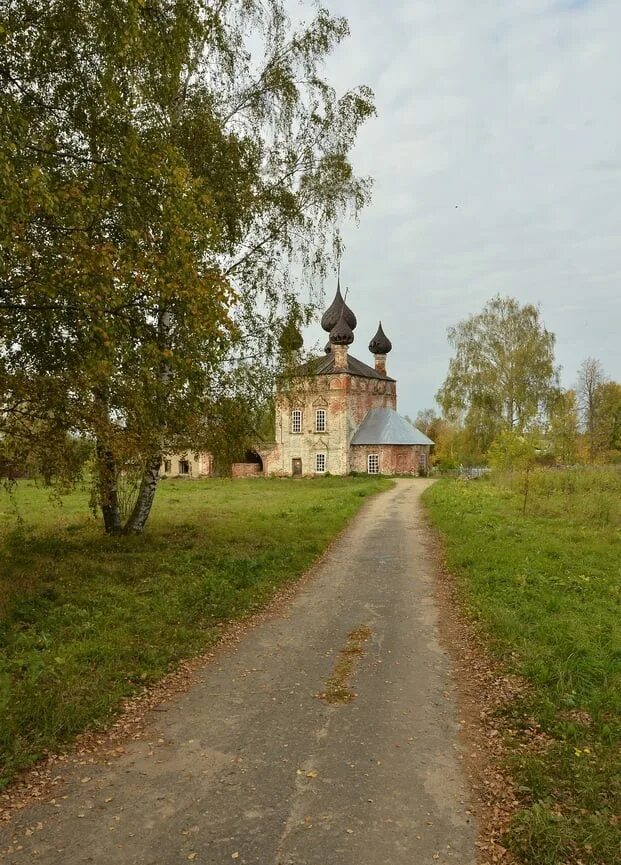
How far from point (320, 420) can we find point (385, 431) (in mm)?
5542

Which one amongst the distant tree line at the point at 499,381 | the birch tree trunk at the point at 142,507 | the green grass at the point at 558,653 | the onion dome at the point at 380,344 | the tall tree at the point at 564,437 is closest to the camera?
the green grass at the point at 558,653

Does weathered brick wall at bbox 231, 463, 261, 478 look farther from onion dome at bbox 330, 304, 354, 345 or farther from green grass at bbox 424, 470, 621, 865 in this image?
green grass at bbox 424, 470, 621, 865

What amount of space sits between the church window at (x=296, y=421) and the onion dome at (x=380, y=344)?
35.2 feet

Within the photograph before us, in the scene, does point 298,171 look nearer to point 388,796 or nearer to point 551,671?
point 551,671

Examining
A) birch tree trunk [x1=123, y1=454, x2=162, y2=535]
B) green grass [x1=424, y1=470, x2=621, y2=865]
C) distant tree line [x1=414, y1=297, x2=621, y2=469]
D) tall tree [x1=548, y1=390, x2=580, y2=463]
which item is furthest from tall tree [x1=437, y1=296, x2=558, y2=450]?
birch tree trunk [x1=123, y1=454, x2=162, y2=535]

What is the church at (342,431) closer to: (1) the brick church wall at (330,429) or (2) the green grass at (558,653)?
(1) the brick church wall at (330,429)

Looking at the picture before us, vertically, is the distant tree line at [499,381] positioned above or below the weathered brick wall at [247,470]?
above

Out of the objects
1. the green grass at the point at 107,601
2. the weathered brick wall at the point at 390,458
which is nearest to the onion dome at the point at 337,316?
the weathered brick wall at the point at 390,458

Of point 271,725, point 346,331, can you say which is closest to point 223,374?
point 271,725

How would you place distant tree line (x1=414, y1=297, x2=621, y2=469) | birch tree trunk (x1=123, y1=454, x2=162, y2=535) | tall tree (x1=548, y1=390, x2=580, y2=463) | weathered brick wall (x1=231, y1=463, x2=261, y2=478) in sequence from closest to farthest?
→ 1. birch tree trunk (x1=123, y1=454, x2=162, y2=535)
2. tall tree (x1=548, y1=390, x2=580, y2=463)
3. distant tree line (x1=414, y1=297, x2=621, y2=469)
4. weathered brick wall (x1=231, y1=463, x2=261, y2=478)

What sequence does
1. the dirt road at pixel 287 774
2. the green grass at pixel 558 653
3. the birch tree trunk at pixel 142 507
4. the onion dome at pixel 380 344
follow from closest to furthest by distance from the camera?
the dirt road at pixel 287 774, the green grass at pixel 558 653, the birch tree trunk at pixel 142 507, the onion dome at pixel 380 344

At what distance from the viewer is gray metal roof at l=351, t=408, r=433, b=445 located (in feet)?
159

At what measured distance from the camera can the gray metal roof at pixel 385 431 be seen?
159 ft

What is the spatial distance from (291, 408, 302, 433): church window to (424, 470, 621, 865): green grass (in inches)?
1228
